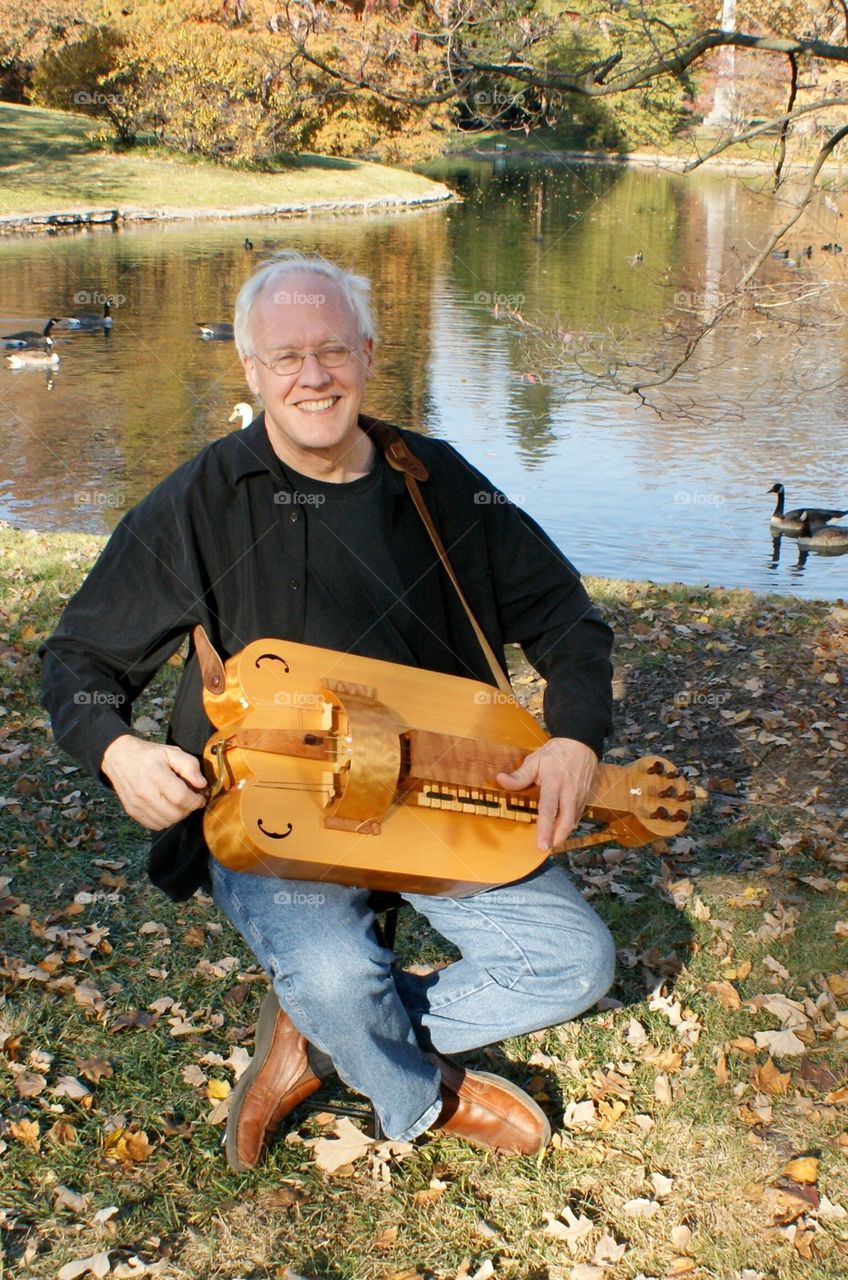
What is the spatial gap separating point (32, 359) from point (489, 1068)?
15488 mm

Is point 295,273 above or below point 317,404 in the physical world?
above

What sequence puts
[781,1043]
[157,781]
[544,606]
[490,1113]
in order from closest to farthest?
[157,781], [490,1113], [544,606], [781,1043]

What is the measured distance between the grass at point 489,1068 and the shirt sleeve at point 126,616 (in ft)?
3.76

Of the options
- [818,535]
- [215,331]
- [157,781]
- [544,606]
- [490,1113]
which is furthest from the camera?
[215,331]

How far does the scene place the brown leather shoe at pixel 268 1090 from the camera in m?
3.13

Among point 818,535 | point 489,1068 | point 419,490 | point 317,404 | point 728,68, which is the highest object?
point 728,68

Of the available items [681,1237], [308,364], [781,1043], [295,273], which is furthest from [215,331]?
[681,1237]

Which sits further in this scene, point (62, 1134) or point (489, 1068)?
point (489, 1068)

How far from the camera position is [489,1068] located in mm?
3629

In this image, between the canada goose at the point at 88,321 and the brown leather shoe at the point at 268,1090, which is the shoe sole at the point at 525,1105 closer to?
the brown leather shoe at the point at 268,1090

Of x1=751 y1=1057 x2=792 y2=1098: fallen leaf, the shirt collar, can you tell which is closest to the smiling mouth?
the shirt collar

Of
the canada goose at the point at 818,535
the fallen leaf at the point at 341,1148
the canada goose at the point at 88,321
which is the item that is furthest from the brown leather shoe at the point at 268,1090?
the canada goose at the point at 88,321

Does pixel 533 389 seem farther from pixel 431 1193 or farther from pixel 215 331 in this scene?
pixel 431 1193

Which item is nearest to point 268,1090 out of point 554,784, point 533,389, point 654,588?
point 554,784
